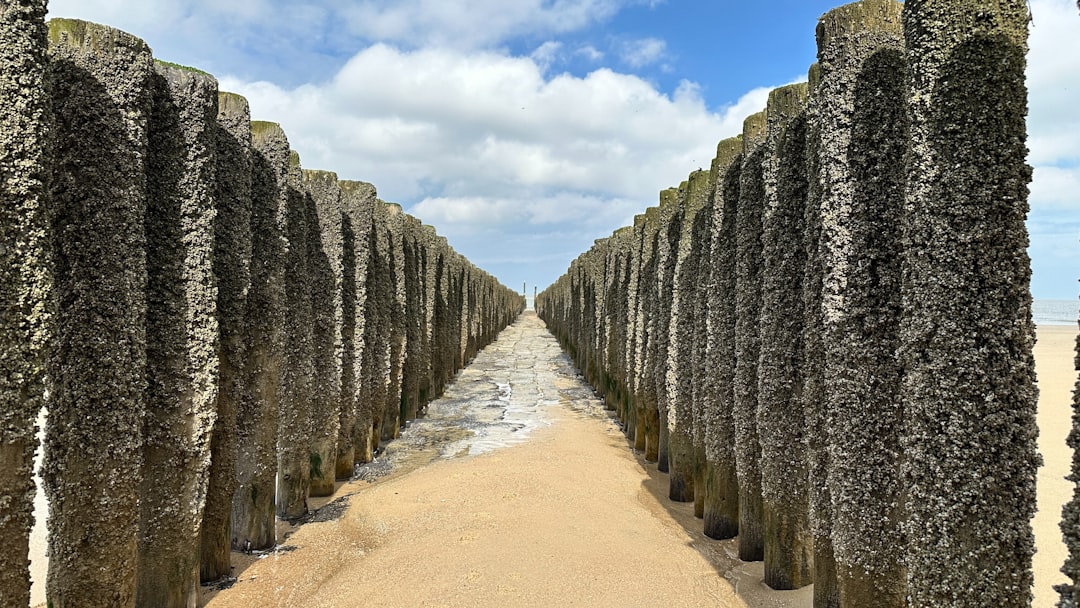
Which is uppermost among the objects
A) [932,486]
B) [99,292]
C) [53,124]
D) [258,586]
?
[53,124]

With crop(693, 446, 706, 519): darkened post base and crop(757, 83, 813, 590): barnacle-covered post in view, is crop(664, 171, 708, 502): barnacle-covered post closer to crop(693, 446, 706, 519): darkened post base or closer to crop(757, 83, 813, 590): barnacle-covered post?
crop(693, 446, 706, 519): darkened post base

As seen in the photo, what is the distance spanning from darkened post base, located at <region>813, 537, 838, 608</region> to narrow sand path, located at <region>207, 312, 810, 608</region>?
657 millimetres

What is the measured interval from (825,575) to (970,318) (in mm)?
1925

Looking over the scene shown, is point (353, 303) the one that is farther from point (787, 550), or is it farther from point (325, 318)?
point (787, 550)

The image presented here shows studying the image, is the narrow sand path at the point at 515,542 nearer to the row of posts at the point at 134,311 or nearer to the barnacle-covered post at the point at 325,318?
the barnacle-covered post at the point at 325,318

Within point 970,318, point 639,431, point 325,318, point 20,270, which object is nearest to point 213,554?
point 20,270

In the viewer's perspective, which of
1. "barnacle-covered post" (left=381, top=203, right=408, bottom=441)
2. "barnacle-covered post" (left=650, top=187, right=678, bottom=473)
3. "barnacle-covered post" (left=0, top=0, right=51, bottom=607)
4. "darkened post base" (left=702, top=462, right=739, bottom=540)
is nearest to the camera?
"barnacle-covered post" (left=0, top=0, right=51, bottom=607)

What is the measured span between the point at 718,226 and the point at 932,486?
374 centimetres

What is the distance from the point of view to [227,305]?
511 cm

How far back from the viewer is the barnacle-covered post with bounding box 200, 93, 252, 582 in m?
4.97

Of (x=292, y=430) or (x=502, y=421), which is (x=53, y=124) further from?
(x=502, y=421)

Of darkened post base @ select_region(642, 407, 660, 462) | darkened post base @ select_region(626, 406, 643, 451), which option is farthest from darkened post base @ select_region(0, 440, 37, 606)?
darkened post base @ select_region(626, 406, 643, 451)

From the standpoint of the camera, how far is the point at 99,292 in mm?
3621

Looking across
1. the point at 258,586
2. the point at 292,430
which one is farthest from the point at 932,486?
the point at 292,430
